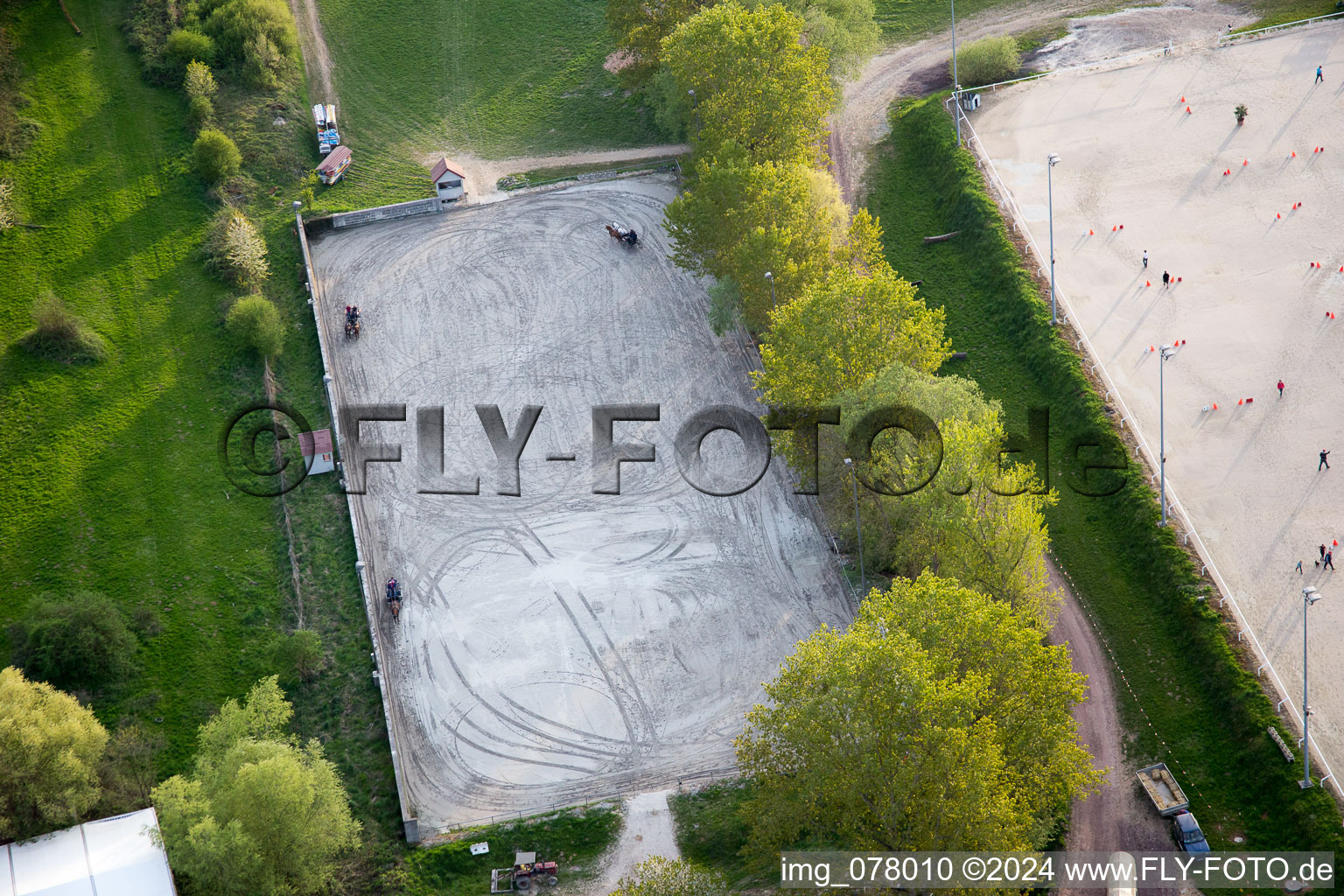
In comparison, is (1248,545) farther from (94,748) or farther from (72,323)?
(72,323)

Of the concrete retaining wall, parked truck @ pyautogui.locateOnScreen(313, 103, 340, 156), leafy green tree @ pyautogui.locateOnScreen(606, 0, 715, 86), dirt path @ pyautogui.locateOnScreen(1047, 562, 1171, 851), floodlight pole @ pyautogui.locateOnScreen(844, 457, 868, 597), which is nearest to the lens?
dirt path @ pyautogui.locateOnScreen(1047, 562, 1171, 851)

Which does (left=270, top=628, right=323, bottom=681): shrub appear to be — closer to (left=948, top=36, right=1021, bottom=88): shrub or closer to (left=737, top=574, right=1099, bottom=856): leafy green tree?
(left=737, top=574, right=1099, bottom=856): leafy green tree

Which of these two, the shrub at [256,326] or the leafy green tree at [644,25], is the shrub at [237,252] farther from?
the leafy green tree at [644,25]

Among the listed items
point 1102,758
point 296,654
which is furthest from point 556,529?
point 1102,758

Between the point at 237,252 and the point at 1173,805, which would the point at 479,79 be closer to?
the point at 237,252

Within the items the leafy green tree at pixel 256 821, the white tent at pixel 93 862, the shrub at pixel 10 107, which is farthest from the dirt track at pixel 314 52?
the white tent at pixel 93 862

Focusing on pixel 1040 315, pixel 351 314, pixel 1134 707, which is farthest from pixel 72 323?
pixel 1134 707

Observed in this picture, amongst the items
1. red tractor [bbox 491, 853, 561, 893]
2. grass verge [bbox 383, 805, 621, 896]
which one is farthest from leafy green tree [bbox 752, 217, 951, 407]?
red tractor [bbox 491, 853, 561, 893]
